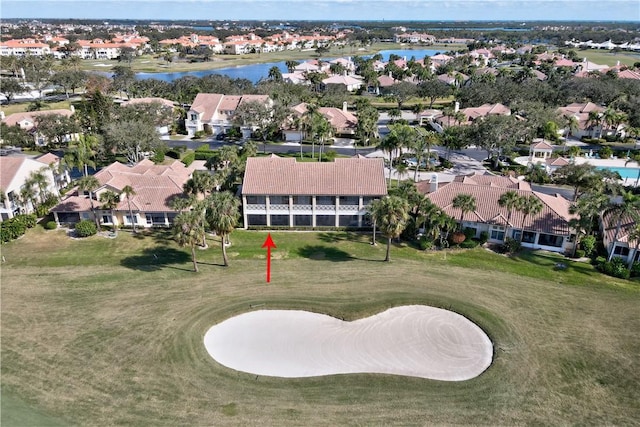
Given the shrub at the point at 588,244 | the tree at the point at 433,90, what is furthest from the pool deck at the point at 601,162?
the tree at the point at 433,90

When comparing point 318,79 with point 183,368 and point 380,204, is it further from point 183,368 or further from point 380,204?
point 183,368

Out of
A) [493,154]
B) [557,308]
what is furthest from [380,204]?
[493,154]

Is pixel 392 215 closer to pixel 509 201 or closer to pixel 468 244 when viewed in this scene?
pixel 468 244

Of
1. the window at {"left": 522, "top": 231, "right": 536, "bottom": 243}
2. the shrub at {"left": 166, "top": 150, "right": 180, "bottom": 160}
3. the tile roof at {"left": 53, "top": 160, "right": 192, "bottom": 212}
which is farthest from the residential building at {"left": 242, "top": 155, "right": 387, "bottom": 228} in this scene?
the shrub at {"left": 166, "top": 150, "right": 180, "bottom": 160}

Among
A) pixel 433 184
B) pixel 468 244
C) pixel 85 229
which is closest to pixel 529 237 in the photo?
pixel 468 244

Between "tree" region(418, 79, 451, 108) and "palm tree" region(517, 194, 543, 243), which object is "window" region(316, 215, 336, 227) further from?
"tree" region(418, 79, 451, 108)

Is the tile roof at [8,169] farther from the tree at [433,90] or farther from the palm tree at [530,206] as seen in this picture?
the tree at [433,90]
